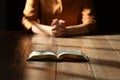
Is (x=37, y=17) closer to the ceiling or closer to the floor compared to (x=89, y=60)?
closer to the ceiling

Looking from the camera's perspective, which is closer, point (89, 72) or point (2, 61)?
point (89, 72)

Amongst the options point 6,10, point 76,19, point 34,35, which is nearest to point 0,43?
point 34,35

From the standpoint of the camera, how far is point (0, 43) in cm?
198

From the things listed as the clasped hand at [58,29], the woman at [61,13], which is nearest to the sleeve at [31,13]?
the woman at [61,13]

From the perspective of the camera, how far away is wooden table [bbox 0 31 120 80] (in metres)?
1.36

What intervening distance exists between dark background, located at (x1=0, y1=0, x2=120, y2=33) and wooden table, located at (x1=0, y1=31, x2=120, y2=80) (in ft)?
2.49

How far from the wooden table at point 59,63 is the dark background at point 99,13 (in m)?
0.76

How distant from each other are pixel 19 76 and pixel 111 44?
83 cm

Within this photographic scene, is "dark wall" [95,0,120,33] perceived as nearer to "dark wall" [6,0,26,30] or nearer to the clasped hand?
"dark wall" [6,0,26,30]

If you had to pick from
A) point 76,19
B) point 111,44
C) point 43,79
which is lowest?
point 43,79

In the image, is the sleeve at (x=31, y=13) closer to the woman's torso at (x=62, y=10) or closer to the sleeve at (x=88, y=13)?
the woman's torso at (x=62, y=10)

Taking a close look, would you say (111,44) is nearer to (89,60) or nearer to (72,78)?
(89,60)

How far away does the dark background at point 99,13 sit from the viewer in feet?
10.00

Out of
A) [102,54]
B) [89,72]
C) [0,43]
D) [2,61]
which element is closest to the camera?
[89,72]
